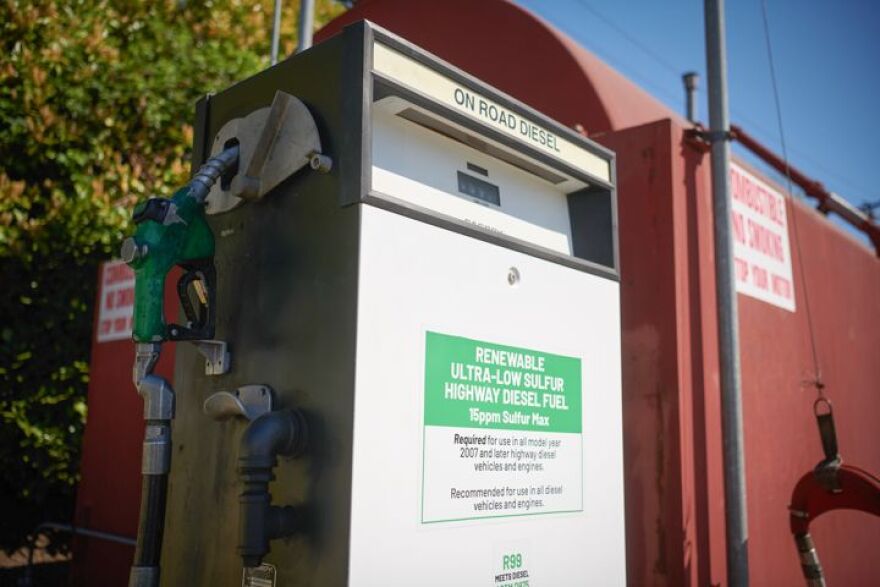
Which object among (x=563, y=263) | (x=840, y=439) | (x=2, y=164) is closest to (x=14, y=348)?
(x=2, y=164)

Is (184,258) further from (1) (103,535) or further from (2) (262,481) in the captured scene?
(1) (103,535)

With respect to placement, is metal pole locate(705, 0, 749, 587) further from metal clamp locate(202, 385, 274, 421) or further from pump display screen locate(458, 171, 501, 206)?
metal clamp locate(202, 385, 274, 421)

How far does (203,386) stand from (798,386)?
2.79 metres

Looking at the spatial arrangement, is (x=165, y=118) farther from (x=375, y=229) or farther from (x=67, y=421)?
(x=375, y=229)

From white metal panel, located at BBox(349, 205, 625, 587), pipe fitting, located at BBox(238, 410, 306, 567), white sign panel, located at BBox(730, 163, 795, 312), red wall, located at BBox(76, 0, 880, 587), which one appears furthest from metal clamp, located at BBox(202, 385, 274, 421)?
white sign panel, located at BBox(730, 163, 795, 312)

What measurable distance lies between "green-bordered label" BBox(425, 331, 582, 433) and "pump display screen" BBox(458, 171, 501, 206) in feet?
1.35

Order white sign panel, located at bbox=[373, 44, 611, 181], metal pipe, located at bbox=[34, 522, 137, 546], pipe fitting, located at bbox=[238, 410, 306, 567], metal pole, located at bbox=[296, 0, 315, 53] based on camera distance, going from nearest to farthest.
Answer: pipe fitting, located at bbox=[238, 410, 306, 567] → white sign panel, located at bbox=[373, 44, 611, 181] → metal pole, located at bbox=[296, 0, 315, 53] → metal pipe, located at bbox=[34, 522, 137, 546]

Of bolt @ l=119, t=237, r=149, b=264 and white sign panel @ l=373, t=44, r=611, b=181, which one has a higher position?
white sign panel @ l=373, t=44, r=611, b=181

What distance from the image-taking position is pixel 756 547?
10.2 ft

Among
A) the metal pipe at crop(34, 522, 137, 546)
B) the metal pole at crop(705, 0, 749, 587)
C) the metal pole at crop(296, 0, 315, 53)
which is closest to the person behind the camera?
the metal pole at crop(705, 0, 749, 587)

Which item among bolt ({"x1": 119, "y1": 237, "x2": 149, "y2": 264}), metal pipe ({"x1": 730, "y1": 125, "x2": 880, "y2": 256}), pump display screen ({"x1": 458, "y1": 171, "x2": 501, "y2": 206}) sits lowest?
bolt ({"x1": 119, "y1": 237, "x2": 149, "y2": 264})

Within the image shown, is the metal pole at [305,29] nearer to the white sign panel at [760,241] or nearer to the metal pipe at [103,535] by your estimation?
the white sign panel at [760,241]

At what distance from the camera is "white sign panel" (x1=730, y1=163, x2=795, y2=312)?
3315 mm

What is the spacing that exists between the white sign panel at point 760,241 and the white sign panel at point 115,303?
3.11 meters
